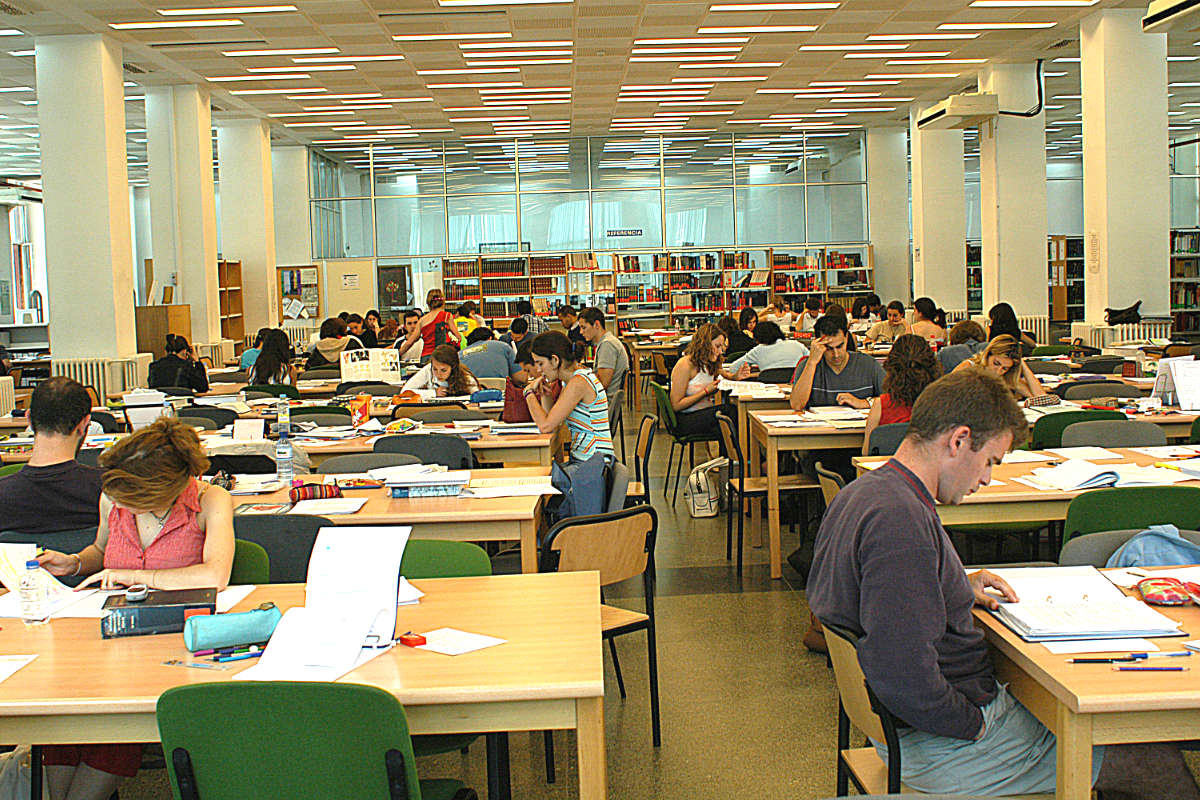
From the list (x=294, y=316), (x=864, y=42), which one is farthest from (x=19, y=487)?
(x=294, y=316)

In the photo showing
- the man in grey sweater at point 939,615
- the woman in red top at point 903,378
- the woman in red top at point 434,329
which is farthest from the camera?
the woman in red top at point 434,329

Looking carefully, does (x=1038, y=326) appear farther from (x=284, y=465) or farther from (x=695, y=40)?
(x=284, y=465)

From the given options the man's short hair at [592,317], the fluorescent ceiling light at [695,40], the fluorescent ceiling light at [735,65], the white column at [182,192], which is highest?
the fluorescent ceiling light at [735,65]

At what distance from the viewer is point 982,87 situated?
565 inches

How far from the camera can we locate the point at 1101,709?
2096 mm

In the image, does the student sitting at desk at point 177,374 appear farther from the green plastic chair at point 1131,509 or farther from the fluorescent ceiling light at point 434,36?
the green plastic chair at point 1131,509

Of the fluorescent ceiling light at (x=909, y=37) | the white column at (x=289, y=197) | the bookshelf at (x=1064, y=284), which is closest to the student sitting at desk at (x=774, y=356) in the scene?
the fluorescent ceiling light at (x=909, y=37)

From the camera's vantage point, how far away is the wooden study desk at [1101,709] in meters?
2.10

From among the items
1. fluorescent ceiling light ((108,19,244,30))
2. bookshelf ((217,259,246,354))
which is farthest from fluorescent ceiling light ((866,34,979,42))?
bookshelf ((217,259,246,354))

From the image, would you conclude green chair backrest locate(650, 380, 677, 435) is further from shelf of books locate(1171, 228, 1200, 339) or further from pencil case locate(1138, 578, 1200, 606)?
shelf of books locate(1171, 228, 1200, 339)

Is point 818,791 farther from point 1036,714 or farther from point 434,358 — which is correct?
point 434,358

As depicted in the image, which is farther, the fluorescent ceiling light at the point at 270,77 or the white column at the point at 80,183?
the fluorescent ceiling light at the point at 270,77

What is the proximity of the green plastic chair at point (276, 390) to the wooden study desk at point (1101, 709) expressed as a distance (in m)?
7.12

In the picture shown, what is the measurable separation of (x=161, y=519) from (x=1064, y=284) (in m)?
19.8
